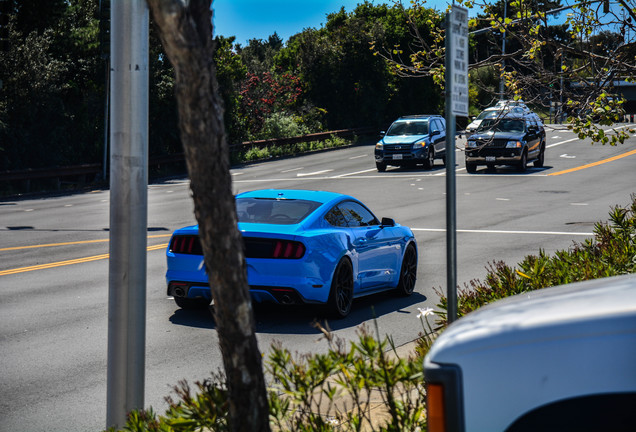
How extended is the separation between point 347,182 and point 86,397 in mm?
23990

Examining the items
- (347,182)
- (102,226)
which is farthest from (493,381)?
(347,182)

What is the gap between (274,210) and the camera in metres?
10.6

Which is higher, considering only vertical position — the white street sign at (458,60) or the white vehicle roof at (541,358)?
the white street sign at (458,60)

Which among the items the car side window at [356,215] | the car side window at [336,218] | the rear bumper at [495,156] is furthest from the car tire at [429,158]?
the car side window at [336,218]

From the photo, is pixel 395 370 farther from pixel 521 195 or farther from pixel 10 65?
pixel 10 65

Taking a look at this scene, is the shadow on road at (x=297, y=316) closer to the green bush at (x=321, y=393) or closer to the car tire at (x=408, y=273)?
the car tire at (x=408, y=273)

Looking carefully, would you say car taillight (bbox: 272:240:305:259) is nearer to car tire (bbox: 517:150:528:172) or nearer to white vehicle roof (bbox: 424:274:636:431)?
white vehicle roof (bbox: 424:274:636:431)

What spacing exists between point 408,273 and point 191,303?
10.3 ft

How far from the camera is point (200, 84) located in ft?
12.5

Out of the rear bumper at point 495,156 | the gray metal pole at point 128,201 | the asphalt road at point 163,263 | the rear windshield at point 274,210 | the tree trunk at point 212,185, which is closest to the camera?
the tree trunk at point 212,185

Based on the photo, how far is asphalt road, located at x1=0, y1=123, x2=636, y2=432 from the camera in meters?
7.79

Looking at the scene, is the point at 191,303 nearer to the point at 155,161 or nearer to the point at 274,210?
the point at 274,210

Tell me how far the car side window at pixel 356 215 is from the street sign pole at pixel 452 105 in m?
5.31

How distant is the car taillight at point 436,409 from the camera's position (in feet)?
9.37
